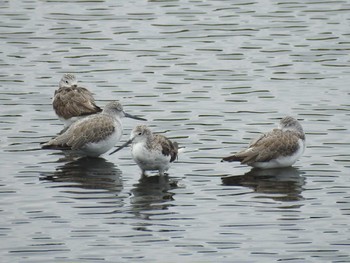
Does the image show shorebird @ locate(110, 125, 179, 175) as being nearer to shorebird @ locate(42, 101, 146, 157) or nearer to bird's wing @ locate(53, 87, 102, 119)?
shorebird @ locate(42, 101, 146, 157)

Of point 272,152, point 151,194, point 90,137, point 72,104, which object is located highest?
point 72,104

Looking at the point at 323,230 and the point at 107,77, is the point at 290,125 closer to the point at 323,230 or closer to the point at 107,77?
the point at 323,230

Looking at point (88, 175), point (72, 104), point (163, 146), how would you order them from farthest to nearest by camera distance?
point (72, 104) → point (88, 175) → point (163, 146)

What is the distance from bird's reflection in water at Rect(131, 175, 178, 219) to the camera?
638 inches

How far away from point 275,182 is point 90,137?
3306mm

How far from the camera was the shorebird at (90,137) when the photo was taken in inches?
735

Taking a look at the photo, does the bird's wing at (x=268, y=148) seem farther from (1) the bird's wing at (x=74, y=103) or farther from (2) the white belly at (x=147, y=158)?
(1) the bird's wing at (x=74, y=103)

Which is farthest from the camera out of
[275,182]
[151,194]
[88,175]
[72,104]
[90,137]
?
[72,104]

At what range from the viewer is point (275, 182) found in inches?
686

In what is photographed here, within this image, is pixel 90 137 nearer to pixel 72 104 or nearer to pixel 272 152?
pixel 72 104

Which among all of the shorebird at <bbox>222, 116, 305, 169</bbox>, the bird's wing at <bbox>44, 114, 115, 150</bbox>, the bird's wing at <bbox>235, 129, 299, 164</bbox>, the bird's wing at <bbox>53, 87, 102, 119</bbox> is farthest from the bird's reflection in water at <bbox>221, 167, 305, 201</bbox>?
the bird's wing at <bbox>53, 87, 102, 119</bbox>

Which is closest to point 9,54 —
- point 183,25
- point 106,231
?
point 183,25

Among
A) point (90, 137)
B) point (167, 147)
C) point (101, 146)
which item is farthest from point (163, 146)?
point (90, 137)

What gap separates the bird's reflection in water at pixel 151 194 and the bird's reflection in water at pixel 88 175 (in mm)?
356
